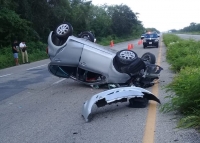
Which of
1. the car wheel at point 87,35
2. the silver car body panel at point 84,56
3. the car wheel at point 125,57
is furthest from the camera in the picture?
the car wheel at point 87,35

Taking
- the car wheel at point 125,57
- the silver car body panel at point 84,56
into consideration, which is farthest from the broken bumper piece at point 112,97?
the silver car body panel at point 84,56

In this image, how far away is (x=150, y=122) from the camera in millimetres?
6434

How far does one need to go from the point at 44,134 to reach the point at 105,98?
163cm

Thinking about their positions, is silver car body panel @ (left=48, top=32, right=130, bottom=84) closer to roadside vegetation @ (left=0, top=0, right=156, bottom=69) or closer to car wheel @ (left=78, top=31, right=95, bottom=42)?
car wheel @ (left=78, top=31, right=95, bottom=42)

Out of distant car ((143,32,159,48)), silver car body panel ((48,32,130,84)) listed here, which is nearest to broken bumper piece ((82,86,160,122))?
silver car body panel ((48,32,130,84))

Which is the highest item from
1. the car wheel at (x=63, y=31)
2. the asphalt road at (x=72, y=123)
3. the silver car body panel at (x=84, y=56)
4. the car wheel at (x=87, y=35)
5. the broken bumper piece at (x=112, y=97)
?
the car wheel at (x=63, y=31)

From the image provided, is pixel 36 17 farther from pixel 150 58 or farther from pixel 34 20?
pixel 150 58

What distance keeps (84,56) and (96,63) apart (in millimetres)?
459

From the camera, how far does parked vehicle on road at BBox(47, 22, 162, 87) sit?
10.2m

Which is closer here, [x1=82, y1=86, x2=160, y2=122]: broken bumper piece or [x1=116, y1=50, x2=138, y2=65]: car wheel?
[x1=82, y1=86, x2=160, y2=122]: broken bumper piece

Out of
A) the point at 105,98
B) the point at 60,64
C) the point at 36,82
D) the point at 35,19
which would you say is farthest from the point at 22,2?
the point at 105,98

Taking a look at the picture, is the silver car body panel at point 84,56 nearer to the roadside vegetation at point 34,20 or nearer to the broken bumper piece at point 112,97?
the broken bumper piece at point 112,97

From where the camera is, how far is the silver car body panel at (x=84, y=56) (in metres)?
10.5

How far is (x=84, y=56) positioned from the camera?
10695mm
